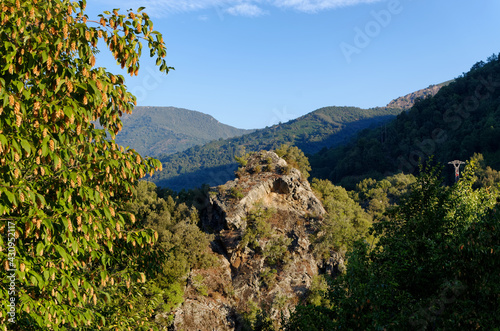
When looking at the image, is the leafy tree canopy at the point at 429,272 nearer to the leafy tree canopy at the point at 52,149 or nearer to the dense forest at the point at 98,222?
the dense forest at the point at 98,222

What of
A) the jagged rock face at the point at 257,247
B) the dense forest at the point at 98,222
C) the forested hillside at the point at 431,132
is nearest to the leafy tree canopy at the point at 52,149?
the dense forest at the point at 98,222

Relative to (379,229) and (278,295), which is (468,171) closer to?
(379,229)

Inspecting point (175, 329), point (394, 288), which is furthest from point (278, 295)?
point (394, 288)

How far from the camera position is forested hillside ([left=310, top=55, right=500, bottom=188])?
3974 inches

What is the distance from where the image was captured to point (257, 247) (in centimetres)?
3194

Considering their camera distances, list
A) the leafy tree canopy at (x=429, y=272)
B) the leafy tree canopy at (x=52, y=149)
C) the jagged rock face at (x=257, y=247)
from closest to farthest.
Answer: the leafy tree canopy at (x=52, y=149)
the leafy tree canopy at (x=429, y=272)
the jagged rock face at (x=257, y=247)

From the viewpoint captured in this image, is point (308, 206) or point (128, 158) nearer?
point (128, 158)

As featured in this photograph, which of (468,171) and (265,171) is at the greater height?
(265,171)

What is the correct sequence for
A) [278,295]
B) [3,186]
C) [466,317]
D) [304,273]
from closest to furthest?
[3,186], [466,317], [278,295], [304,273]

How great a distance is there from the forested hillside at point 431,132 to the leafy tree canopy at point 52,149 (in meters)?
96.2

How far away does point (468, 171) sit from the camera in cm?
1368

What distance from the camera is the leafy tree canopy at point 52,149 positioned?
5.03 metres

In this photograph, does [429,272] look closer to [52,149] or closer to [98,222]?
[98,222]

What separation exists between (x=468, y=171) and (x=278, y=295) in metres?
19.2
